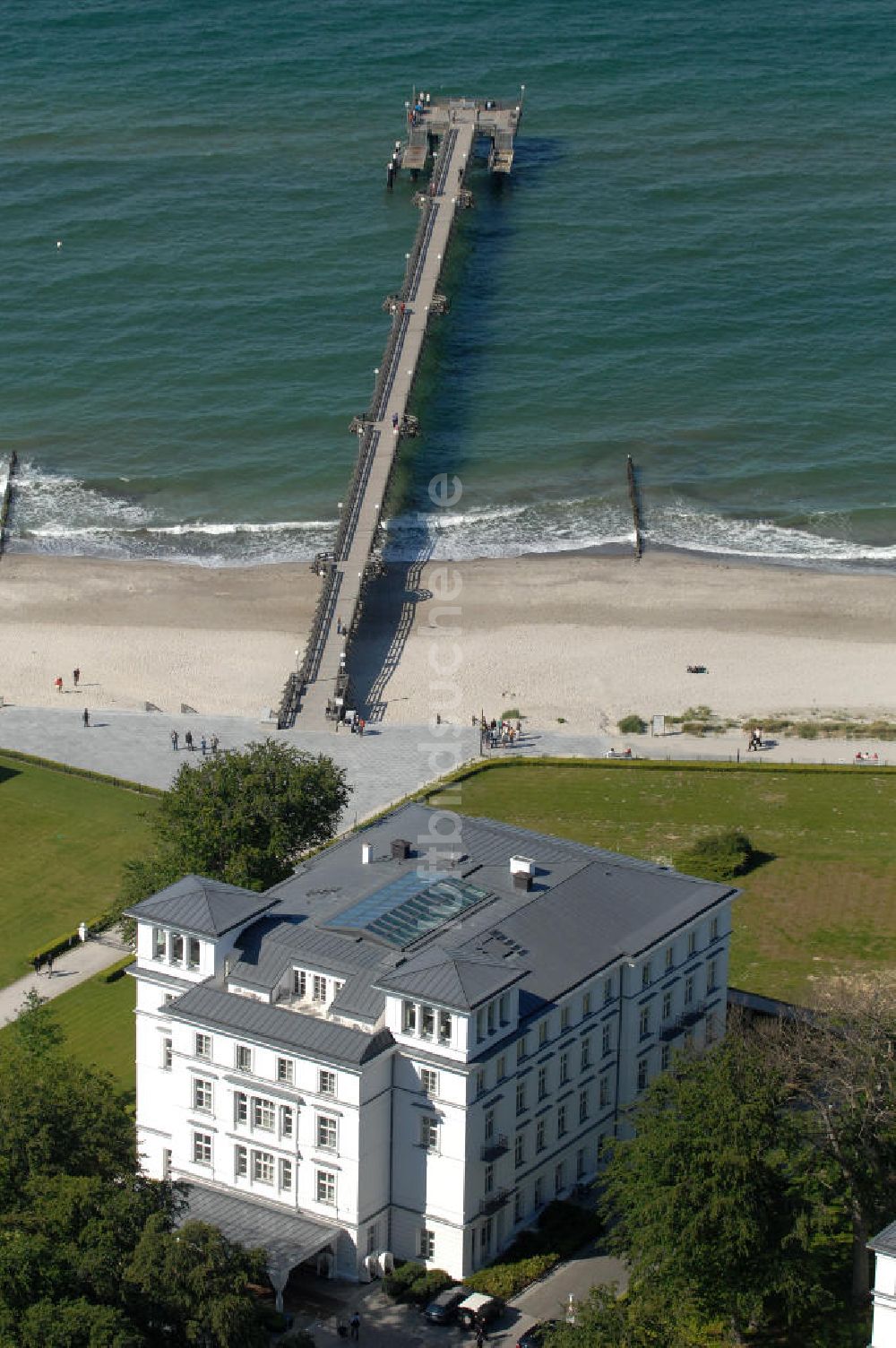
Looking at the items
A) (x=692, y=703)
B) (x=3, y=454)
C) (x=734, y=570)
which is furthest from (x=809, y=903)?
(x=3, y=454)

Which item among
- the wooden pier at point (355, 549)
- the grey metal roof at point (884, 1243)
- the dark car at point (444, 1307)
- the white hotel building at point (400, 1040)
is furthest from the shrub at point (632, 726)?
the grey metal roof at point (884, 1243)

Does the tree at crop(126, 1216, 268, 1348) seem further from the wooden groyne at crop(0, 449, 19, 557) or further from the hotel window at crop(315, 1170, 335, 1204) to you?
the wooden groyne at crop(0, 449, 19, 557)

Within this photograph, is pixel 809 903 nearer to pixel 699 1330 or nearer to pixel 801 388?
pixel 699 1330

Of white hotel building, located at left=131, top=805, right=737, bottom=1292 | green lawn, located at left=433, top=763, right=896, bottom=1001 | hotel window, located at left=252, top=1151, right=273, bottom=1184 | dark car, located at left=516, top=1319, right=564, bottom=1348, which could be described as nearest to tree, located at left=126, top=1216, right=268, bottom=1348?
white hotel building, located at left=131, top=805, right=737, bottom=1292

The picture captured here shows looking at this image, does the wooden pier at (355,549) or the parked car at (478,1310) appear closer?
the parked car at (478,1310)

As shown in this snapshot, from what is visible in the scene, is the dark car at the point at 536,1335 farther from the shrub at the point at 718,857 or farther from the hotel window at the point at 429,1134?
the shrub at the point at 718,857

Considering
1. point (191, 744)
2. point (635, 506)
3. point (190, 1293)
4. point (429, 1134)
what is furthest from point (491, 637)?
point (190, 1293)
